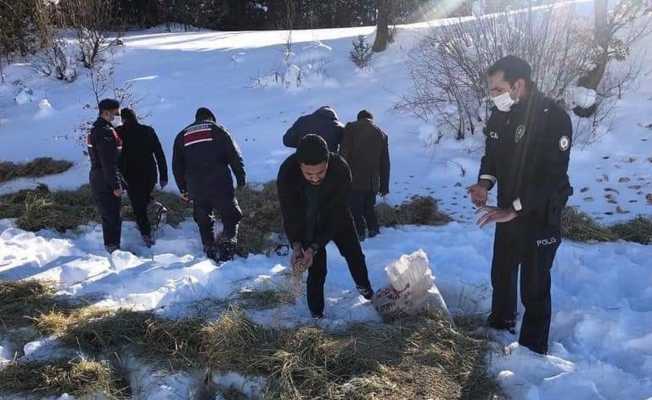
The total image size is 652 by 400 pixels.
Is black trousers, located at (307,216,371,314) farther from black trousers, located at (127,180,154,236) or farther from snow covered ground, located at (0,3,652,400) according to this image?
black trousers, located at (127,180,154,236)

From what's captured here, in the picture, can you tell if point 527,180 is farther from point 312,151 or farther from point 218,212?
point 218,212

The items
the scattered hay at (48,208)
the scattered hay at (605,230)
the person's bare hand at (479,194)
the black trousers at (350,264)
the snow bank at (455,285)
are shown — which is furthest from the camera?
the scattered hay at (48,208)

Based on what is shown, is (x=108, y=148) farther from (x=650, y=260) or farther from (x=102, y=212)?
(x=650, y=260)

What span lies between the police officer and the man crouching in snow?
3.02 ft

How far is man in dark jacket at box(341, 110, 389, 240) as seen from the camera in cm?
619

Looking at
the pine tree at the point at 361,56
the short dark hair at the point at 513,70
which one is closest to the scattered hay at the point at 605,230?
the short dark hair at the point at 513,70

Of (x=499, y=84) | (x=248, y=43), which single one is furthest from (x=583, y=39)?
(x=248, y=43)

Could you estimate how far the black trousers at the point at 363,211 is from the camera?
630 cm

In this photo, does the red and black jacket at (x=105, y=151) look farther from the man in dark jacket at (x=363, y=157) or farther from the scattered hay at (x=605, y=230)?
the scattered hay at (x=605, y=230)

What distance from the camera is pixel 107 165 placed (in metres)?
5.54

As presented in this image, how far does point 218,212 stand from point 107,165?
1211mm

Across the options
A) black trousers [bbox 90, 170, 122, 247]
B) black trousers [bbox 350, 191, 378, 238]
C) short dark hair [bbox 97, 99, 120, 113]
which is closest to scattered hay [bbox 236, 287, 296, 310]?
black trousers [bbox 350, 191, 378, 238]

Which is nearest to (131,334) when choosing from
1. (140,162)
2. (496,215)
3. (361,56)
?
(496,215)

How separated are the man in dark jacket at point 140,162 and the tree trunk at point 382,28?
31.7 ft
